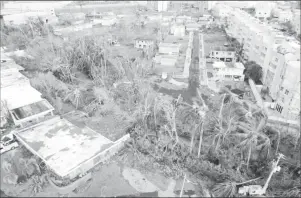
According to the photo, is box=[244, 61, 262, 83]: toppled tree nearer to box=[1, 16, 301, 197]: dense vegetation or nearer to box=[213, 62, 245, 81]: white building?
box=[1, 16, 301, 197]: dense vegetation

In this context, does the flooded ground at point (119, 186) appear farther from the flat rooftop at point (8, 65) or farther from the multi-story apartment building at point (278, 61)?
the flat rooftop at point (8, 65)

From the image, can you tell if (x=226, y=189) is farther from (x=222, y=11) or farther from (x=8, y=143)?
(x=222, y=11)

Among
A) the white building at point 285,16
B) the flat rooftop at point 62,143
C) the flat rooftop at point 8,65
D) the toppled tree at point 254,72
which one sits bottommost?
the flat rooftop at point 62,143

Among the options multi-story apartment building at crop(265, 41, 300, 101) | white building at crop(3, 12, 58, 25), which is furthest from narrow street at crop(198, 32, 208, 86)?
white building at crop(3, 12, 58, 25)

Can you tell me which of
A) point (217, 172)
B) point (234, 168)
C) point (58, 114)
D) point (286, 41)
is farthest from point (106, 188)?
point (286, 41)

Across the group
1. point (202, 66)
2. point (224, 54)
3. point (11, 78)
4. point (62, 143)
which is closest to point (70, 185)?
point (62, 143)

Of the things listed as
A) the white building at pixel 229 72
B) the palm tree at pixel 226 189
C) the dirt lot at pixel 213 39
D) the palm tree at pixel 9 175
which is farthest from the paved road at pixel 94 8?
the palm tree at pixel 226 189
